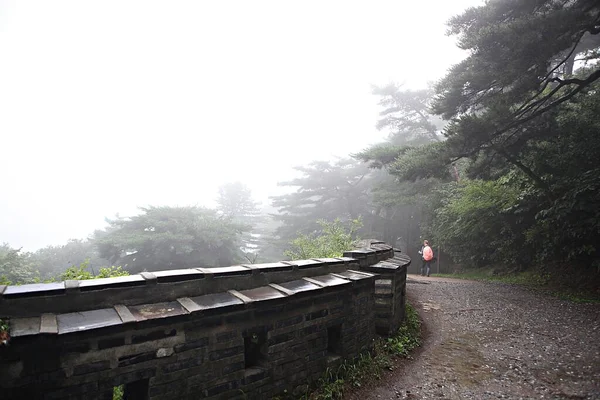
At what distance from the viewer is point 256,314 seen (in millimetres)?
3314

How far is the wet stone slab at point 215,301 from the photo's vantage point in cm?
297

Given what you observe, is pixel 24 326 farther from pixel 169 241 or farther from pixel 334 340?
pixel 169 241

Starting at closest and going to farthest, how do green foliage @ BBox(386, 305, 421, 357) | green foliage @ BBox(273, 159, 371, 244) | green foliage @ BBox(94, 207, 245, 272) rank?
green foliage @ BBox(386, 305, 421, 357) → green foliage @ BBox(94, 207, 245, 272) → green foliage @ BBox(273, 159, 371, 244)

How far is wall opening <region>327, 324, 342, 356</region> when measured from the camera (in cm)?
427

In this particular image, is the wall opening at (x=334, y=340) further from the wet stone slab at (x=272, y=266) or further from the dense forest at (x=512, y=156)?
the dense forest at (x=512, y=156)

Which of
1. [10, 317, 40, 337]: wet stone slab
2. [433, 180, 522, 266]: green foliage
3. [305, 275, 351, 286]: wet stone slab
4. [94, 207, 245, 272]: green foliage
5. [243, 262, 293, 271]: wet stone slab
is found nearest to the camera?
[10, 317, 40, 337]: wet stone slab

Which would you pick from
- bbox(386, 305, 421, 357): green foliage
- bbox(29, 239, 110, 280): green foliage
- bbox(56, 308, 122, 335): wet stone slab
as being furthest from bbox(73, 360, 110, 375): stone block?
bbox(29, 239, 110, 280): green foliage

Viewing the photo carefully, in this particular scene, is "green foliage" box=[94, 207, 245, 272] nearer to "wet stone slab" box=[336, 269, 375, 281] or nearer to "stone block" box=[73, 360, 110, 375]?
"wet stone slab" box=[336, 269, 375, 281]

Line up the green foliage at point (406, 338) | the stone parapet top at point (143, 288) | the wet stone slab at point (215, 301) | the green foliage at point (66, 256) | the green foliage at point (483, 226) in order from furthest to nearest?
the green foliage at point (66, 256)
the green foliage at point (483, 226)
the green foliage at point (406, 338)
the wet stone slab at point (215, 301)
the stone parapet top at point (143, 288)

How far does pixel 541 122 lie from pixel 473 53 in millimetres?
2968

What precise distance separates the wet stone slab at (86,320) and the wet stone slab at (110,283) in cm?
19

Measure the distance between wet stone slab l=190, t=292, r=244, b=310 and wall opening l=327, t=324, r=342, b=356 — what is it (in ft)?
5.56

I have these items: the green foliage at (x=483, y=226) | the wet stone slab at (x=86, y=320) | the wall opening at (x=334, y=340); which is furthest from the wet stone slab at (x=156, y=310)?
the green foliage at (x=483, y=226)

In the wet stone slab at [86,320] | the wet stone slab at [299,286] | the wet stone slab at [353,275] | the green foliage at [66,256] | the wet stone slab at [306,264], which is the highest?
the wet stone slab at [306,264]
